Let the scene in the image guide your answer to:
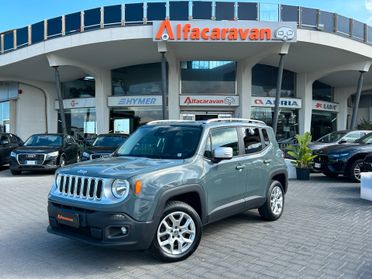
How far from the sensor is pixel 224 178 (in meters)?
5.09

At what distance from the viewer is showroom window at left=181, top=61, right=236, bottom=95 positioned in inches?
867

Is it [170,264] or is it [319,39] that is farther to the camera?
[319,39]

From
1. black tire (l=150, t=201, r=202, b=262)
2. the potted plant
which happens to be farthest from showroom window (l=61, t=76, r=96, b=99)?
black tire (l=150, t=201, r=202, b=262)

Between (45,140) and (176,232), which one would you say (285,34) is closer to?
(45,140)

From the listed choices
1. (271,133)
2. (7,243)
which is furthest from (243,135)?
(7,243)

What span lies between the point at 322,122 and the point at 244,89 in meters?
9.00

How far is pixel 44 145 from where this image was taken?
13633 millimetres

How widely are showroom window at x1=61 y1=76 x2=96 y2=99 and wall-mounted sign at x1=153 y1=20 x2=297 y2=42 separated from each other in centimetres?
981

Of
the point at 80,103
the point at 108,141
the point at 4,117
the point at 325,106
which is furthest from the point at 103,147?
the point at 4,117

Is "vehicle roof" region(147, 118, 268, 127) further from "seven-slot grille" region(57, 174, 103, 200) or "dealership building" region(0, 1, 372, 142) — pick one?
"dealership building" region(0, 1, 372, 142)

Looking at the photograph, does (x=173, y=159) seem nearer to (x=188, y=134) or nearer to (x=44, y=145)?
(x=188, y=134)

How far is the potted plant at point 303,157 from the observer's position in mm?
11508

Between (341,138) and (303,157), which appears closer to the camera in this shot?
(303,157)

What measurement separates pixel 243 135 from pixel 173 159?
1.54 m
